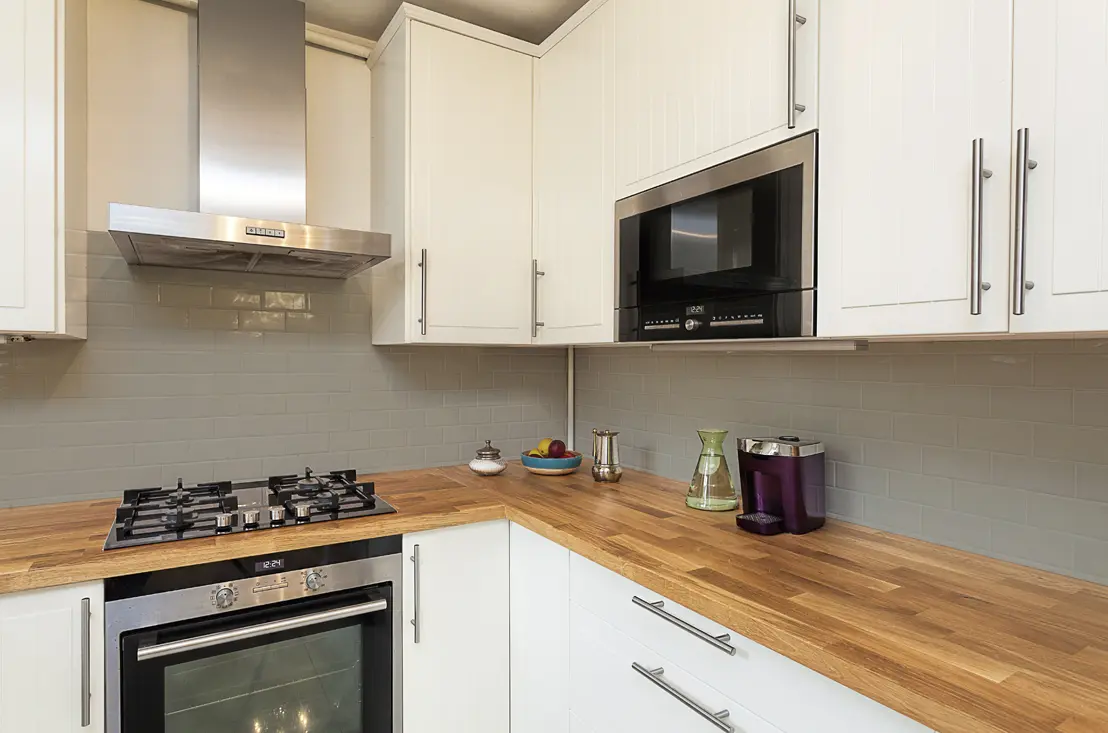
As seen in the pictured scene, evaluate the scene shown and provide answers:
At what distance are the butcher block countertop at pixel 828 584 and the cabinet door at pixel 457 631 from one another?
0.08 meters

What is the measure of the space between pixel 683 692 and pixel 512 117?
1948 mm

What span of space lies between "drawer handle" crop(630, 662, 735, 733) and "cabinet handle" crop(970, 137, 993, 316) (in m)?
0.87

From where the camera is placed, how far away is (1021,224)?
1.05 meters

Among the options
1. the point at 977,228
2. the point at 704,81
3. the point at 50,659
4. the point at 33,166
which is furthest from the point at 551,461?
the point at 33,166

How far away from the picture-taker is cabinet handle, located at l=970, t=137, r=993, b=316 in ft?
3.61

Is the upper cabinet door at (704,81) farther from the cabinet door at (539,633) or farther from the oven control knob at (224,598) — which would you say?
the oven control knob at (224,598)

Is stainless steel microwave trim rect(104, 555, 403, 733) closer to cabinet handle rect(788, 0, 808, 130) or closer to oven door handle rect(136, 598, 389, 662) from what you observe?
oven door handle rect(136, 598, 389, 662)

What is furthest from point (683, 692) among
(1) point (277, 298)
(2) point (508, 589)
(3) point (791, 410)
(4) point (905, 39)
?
(1) point (277, 298)

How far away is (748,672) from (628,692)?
390 millimetres

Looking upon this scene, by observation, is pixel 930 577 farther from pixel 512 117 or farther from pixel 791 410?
pixel 512 117

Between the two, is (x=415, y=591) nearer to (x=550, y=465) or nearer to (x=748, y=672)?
(x=550, y=465)

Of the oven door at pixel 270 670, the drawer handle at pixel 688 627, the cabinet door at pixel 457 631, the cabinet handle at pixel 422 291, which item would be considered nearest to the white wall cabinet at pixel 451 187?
the cabinet handle at pixel 422 291

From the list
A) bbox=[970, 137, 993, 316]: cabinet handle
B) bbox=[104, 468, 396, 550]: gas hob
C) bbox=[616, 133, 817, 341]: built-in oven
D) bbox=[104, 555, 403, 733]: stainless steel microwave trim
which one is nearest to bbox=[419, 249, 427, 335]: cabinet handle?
bbox=[104, 468, 396, 550]: gas hob

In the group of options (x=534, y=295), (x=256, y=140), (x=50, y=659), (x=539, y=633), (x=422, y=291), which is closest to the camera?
(x=50, y=659)
